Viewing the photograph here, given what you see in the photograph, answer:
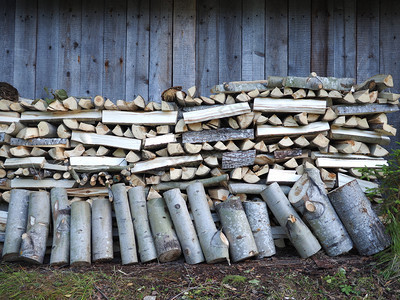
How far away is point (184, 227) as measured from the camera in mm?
3293

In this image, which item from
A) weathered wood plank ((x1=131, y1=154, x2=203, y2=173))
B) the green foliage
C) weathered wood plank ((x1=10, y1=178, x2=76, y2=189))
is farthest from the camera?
weathered wood plank ((x1=10, y1=178, x2=76, y2=189))

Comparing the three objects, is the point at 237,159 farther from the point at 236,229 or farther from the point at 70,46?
the point at 70,46

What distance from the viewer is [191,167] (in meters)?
3.80

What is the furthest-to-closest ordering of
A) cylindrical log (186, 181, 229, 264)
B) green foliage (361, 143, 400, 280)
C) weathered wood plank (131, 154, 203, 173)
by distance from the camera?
weathered wood plank (131, 154, 203, 173) < cylindrical log (186, 181, 229, 264) < green foliage (361, 143, 400, 280)

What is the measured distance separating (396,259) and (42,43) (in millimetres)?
4702

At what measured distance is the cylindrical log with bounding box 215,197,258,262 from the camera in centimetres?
312

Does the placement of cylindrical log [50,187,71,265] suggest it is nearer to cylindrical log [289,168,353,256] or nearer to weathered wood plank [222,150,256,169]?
weathered wood plank [222,150,256,169]

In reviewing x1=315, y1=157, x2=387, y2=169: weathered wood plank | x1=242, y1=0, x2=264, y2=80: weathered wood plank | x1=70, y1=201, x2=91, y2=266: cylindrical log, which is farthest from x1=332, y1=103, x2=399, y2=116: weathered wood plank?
x1=70, y1=201, x2=91, y2=266: cylindrical log

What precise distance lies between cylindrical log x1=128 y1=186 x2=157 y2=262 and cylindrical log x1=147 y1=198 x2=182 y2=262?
5 cm

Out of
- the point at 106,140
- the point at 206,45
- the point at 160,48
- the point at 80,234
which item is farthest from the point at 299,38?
the point at 80,234

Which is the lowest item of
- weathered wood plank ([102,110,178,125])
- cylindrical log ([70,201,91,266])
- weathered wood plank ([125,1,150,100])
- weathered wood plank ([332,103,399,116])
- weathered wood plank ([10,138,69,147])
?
cylindrical log ([70,201,91,266])

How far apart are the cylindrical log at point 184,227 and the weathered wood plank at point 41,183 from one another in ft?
3.67

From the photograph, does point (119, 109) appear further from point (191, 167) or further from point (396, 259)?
point (396, 259)

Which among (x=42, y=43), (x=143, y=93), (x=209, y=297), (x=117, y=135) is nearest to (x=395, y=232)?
(x=209, y=297)
